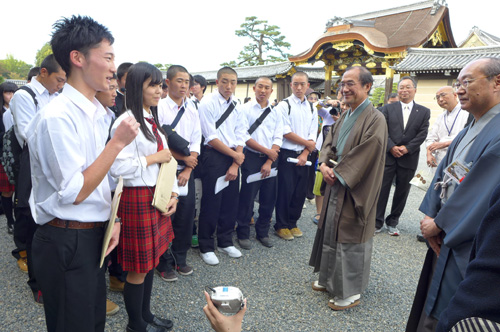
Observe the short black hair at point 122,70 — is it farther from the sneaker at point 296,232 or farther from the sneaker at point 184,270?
the sneaker at point 296,232

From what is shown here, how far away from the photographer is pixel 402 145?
4.77 meters

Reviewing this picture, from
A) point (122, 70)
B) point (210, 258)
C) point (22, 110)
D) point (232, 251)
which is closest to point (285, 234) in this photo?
point (232, 251)

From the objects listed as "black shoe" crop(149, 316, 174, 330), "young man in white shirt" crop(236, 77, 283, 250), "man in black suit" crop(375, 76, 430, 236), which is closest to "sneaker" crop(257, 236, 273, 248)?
"young man in white shirt" crop(236, 77, 283, 250)

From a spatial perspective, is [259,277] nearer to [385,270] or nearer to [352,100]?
[385,270]

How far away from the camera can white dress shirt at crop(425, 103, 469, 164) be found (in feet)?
14.4

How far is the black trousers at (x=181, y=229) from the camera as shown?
3245 mm

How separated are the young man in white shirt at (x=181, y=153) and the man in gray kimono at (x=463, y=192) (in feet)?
7.05

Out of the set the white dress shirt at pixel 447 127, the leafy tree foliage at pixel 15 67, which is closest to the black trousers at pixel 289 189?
the white dress shirt at pixel 447 127

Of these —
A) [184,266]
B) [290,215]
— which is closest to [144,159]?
[184,266]

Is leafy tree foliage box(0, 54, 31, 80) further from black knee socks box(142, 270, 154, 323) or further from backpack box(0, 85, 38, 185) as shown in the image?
black knee socks box(142, 270, 154, 323)

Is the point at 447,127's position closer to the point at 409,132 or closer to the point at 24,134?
the point at 409,132

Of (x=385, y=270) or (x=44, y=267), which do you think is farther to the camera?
(x=385, y=270)

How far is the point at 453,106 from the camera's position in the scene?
14.8 ft

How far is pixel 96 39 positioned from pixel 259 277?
2.80 m
